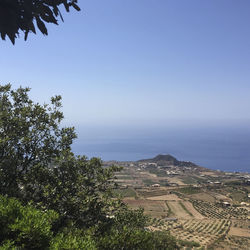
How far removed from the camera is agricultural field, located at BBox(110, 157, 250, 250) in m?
55.6

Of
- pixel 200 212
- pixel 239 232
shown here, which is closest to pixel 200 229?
pixel 239 232

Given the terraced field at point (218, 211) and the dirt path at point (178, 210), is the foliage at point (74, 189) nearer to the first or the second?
the dirt path at point (178, 210)

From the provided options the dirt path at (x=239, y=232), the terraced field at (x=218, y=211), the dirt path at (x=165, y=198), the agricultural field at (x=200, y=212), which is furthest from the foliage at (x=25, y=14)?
the dirt path at (x=165, y=198)

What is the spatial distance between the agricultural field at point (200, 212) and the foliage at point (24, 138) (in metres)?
26.1

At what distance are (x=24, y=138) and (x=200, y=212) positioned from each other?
92.7 meters

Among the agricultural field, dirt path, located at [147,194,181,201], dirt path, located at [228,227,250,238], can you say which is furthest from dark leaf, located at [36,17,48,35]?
dirt path, located at [147,194,181,201]

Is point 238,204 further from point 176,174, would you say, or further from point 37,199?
point 37,199

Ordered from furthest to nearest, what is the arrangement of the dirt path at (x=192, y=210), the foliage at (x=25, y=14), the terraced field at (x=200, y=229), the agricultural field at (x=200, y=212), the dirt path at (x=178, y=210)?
the dirt path at (x=192, y=210) → the dirt path at (x=178, y=210) → the terraced field at (x=200, y=229) → the agricultural field at (x=200, y=212) → the foliage at (x=25, y=14)

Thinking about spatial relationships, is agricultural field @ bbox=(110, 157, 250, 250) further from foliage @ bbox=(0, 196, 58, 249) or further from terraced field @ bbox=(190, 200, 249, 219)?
foliage @ bbox=(0, 196, 58, 249)

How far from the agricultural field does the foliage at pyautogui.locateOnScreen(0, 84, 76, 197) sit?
2608cm

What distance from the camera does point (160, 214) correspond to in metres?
85.7

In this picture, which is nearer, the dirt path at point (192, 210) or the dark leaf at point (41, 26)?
the dark leaf at point (41, 26)

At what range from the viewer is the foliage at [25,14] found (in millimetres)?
5641

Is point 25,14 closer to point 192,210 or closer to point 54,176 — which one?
point 54,176
